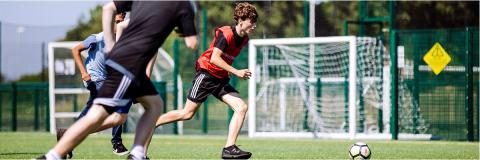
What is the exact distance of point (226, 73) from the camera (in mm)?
11320

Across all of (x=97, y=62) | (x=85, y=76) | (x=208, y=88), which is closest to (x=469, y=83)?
(x=208, y=88)

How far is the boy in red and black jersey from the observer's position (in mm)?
10484

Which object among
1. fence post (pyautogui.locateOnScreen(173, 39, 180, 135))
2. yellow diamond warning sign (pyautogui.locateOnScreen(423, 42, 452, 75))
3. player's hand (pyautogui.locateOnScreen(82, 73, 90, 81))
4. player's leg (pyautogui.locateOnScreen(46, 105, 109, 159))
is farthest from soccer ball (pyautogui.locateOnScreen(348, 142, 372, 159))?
fence post (pyautogui.locateOnScreen(173, 39, 180, 135))

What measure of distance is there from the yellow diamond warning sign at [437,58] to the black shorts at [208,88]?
816 cm

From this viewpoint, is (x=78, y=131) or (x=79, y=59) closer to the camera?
(x=78, y=131)

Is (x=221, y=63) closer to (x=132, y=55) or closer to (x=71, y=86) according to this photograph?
(x=132, y=55)

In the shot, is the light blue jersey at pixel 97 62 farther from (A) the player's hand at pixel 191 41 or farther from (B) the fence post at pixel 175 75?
(B) the fence post at pixel 175 75

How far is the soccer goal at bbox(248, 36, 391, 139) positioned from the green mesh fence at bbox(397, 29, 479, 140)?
0.60m

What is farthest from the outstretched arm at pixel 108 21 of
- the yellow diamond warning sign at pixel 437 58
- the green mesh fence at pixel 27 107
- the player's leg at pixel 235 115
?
the green mesh fence at pixel 27 107

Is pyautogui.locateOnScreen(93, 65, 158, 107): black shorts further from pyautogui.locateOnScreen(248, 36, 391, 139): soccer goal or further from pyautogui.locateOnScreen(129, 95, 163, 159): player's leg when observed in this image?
pyautogui.locateOnScreen(248, 36, 391, 139): soccer goal

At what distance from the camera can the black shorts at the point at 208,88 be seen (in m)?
11.1

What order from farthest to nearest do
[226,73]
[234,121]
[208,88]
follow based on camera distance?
1. [226,73]
2. [208,88]
3. [234,121]

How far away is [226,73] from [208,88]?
0.32m

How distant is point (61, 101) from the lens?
2458 cm
